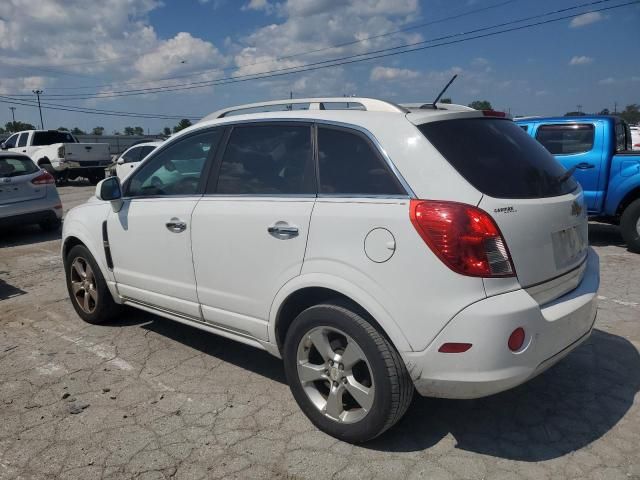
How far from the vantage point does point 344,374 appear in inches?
111

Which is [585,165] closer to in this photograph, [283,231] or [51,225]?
[283,231]

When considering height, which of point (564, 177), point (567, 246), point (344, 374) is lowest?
point (344, 374)

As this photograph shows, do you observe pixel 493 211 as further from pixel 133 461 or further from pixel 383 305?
pixel 133 461

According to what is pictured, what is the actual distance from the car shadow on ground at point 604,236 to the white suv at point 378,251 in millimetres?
5436

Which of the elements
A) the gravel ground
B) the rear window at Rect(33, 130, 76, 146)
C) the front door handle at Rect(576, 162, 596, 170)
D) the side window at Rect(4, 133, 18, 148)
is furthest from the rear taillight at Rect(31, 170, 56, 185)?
the side window at Rect(4, 133, 18, 148)

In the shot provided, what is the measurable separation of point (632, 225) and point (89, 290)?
6.87 m

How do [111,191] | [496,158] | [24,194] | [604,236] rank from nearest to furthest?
1. [496,158]
2. [111,191]
3. [604,236]
4. [24,194]

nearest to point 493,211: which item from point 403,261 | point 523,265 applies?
point 523,265

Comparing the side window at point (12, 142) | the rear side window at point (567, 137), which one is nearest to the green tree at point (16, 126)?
the side window at point (12, 142)

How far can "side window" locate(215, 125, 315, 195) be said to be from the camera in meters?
3.09

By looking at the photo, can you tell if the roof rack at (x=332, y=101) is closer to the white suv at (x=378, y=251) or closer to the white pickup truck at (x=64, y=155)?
the white suv at (x=378, y=251)

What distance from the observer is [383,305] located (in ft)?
8.42

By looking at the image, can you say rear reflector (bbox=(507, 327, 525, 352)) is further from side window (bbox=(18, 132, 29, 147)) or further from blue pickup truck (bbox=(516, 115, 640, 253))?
side window (bbox=(18, 132, 29, 147))

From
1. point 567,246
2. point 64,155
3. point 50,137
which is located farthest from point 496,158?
point 50,137
